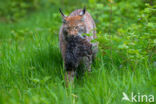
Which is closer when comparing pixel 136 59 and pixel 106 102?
pixel 106 102

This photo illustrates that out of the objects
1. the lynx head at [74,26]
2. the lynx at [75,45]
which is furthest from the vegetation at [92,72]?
the lynx head at [74,26]

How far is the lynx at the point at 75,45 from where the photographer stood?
13.0 feet

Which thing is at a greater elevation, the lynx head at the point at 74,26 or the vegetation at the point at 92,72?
the lynx head at the point at 74,26

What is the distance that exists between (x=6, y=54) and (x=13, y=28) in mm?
→ 4346

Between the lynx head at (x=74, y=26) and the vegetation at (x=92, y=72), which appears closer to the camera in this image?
the vegetation at (x=92, y=72)

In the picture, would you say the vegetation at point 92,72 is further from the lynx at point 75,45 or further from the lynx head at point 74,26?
the lynx head at point 74,26

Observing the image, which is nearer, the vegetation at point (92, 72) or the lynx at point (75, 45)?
the vegetation at point (92, 72)

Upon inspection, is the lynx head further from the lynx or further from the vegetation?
the vegetation

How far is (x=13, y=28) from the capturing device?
873 cm

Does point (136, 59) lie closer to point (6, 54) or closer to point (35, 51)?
point (35, 51)

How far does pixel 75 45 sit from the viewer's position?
4.11 metres

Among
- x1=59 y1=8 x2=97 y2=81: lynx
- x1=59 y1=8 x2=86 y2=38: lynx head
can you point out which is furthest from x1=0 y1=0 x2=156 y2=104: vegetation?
x1=59 y1=8 x2=86 y2=38: lynx head

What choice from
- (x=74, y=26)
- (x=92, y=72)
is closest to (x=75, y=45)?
(x=74, y=26)

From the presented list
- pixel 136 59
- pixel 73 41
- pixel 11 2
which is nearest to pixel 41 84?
pixel 73 41
